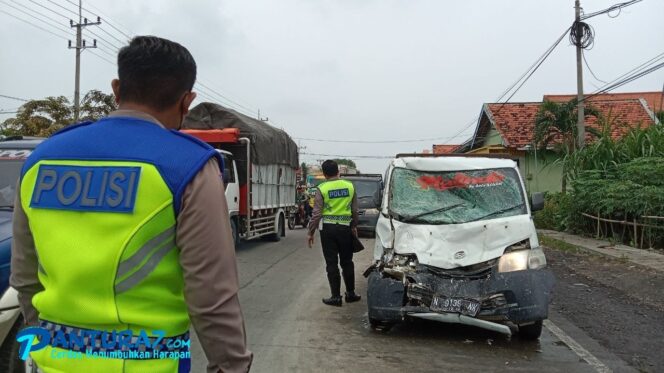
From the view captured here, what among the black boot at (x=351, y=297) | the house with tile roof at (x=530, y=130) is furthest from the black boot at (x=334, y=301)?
the house with tile roof at (x=530, y=130)

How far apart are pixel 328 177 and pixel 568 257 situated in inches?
274

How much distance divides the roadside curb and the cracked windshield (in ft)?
16.7

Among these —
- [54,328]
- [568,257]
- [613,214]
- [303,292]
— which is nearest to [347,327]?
[303,292]

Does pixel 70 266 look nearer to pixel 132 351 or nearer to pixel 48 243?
pixel 48 243

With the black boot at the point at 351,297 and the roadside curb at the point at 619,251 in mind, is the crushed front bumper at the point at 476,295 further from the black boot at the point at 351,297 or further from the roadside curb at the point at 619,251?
the roadside curb at the point at 619,251

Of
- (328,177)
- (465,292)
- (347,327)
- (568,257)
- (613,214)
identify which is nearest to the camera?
(465,292)

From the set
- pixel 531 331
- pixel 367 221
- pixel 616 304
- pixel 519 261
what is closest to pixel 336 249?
pixel 519 261

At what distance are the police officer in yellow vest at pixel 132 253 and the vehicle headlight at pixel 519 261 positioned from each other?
4.44 m

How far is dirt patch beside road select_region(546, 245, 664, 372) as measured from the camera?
5680 millimetres

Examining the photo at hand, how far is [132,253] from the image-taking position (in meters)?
1.52

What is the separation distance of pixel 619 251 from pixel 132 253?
12915 mm

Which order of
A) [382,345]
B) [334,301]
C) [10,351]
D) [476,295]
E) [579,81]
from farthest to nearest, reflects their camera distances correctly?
[579,81], [334,301], [382,345], [476,295], [10,351]

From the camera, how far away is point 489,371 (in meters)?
4.84

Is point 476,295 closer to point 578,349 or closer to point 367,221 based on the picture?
point 578,349
